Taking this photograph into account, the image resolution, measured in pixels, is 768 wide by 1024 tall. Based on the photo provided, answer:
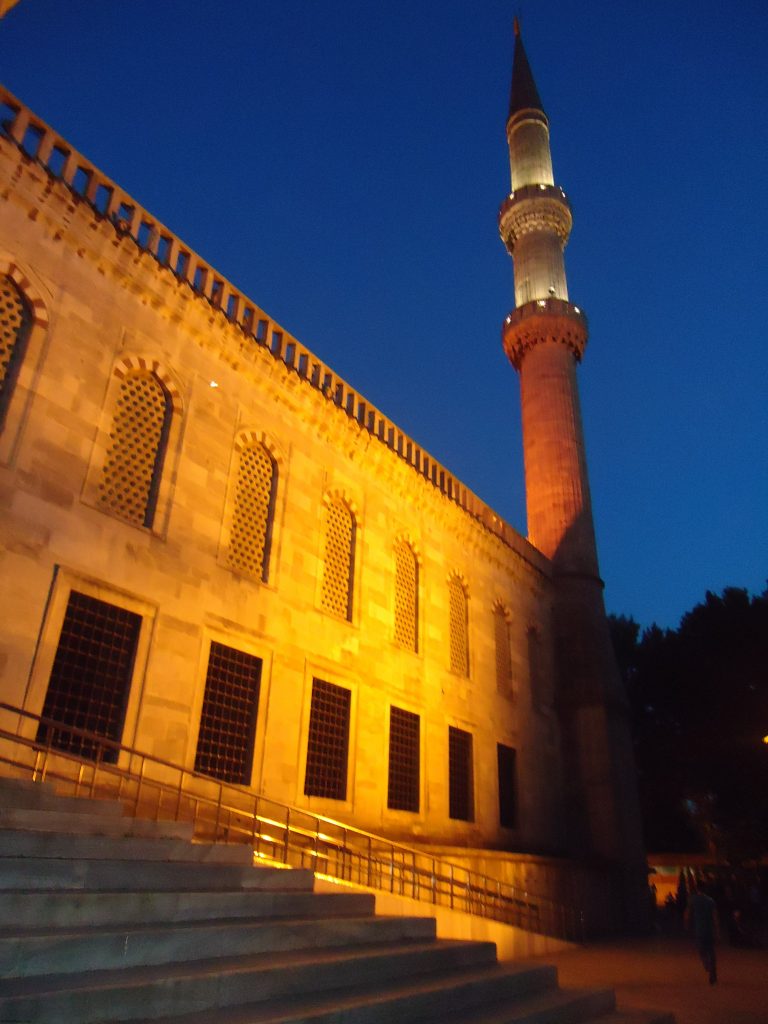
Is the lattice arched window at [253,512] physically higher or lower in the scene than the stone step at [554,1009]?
higher

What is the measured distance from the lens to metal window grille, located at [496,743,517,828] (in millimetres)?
17328

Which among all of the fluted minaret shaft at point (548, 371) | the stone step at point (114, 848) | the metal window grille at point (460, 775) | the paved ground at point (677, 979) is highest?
the fluted minaret shaft at point (548, 371)

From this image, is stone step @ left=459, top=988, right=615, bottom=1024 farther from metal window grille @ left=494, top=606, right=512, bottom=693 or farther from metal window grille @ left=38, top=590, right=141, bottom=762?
metal window grille @ left=494, top=606, right=512, bottom=693

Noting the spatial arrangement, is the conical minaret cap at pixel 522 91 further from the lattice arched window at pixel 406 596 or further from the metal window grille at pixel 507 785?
the metal window grille at pixel 507 785

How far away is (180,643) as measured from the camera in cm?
1020

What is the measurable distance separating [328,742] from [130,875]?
24.5ft

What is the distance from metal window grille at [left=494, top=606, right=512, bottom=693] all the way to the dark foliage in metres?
11.6

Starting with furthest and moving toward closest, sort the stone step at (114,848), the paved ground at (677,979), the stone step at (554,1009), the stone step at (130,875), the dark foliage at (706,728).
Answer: the dark foliage at (706,728) → the paved ground at (677,979) → the stone step at (554,1009) → the stone step at (114,848) → the stone step at (130,875)

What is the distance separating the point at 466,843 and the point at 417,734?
112 inches

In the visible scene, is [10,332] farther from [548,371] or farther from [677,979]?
[548,371]

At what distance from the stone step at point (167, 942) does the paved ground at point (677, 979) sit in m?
3.02

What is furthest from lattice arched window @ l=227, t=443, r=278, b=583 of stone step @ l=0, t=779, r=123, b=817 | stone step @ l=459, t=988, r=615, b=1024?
stone step @ l=459, t=988, r=615, b=1024

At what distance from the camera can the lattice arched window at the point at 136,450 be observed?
1021 centimetres

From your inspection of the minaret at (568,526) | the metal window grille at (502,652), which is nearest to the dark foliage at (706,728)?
the minaret at (568,526)
